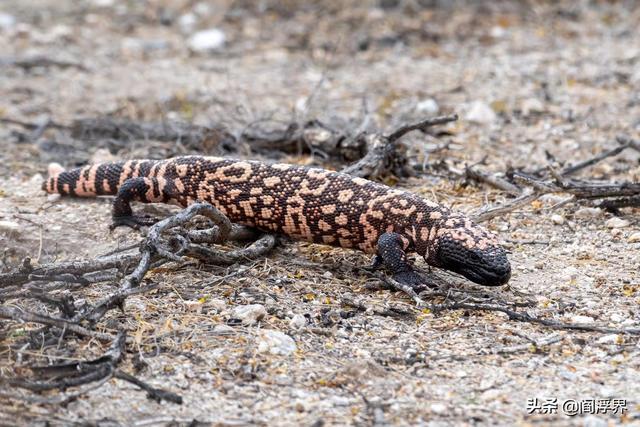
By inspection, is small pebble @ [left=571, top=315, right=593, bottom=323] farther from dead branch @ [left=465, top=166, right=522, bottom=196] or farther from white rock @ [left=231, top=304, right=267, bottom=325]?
dead branch @ [left=465, top=166, right=522, bottom=196]

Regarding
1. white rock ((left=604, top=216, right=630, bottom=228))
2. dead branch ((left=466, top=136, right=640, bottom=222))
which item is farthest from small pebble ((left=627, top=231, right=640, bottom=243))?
dead branch ((left=466, top=136, right=640, bottom=222))

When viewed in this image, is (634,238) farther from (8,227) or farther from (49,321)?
(8,227)

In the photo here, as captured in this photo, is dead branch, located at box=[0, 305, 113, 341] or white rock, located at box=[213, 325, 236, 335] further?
white rock, located at box=[213, 325, 236, 335]

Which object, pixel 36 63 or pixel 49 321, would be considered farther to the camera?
pixel 36 63

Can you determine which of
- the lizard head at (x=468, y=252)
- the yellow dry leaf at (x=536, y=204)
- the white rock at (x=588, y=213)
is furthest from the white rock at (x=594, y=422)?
the yellow dry leaf at (x=536, y=204)

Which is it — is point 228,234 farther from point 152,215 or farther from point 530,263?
point 530,263

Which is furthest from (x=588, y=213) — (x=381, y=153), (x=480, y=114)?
(x=480, y=114)
